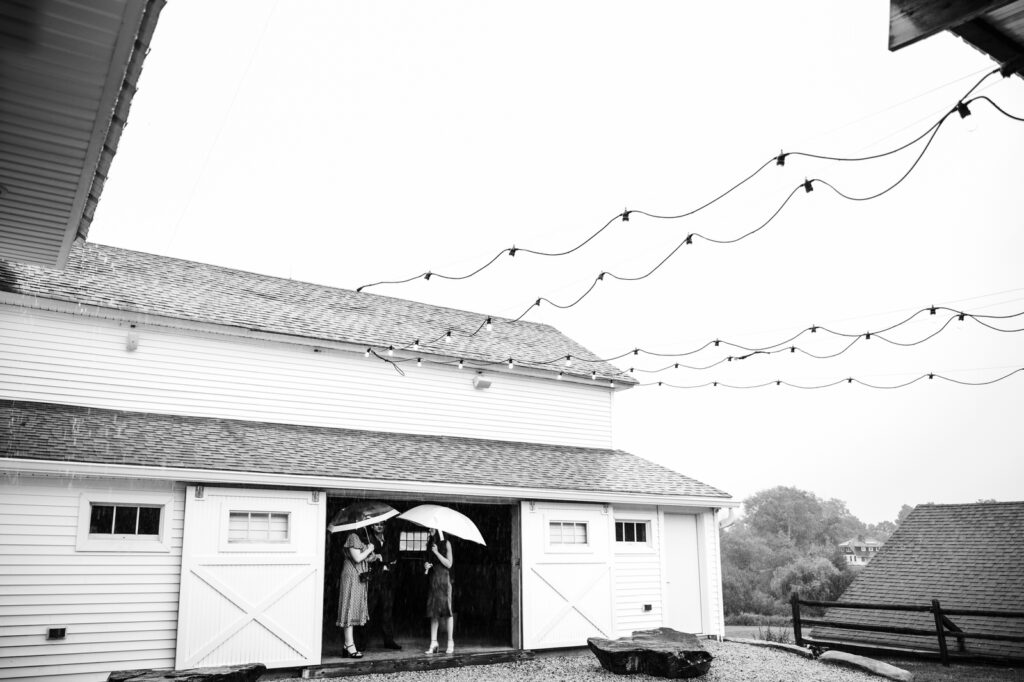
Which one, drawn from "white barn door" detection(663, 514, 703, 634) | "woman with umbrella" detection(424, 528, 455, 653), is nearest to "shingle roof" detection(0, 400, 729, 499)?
"white barn door" detection(663, 514, 703, 634)

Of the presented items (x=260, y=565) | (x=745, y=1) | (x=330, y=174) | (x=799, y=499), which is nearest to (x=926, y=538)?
(x=260, y=565)

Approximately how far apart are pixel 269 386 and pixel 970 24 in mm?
11489

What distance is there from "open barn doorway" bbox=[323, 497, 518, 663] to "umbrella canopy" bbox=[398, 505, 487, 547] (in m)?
3.02

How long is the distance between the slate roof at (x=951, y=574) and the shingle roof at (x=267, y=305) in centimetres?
782

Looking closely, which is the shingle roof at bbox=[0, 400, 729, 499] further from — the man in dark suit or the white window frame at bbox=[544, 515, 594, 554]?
the man in dark suit

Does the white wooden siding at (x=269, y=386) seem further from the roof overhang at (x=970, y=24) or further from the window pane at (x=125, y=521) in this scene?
the roof overhang at (x=970, y=24)

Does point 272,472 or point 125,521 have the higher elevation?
point 272,472

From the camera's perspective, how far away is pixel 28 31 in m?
3.76

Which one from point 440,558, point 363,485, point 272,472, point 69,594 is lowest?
point 69,594

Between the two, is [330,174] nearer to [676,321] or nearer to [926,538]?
[926,538]

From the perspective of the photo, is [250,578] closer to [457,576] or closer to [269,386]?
[269,386]

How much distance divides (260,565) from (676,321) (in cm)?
6085

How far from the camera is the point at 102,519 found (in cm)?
984

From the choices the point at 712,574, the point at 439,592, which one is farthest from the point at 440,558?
the point at 712,574
